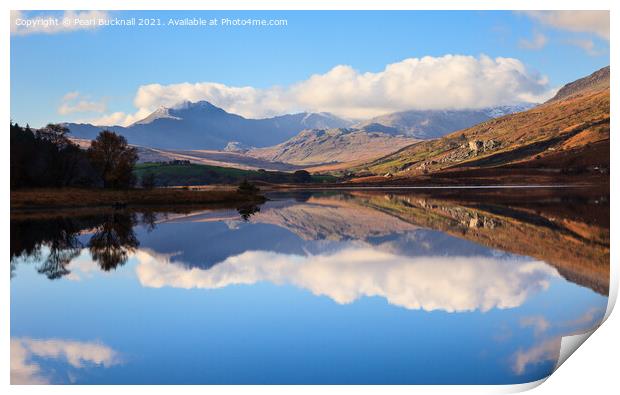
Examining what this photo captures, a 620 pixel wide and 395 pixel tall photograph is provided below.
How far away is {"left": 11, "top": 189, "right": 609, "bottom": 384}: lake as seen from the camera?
9.96 meters

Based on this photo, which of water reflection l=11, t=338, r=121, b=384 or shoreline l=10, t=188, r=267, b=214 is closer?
water reflection l=11, t=338, r=121, b=384

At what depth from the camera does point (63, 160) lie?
28.1m

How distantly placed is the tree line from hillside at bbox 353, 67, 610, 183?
8472cm

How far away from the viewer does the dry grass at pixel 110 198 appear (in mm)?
26183

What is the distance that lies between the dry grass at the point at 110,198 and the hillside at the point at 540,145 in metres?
70.3

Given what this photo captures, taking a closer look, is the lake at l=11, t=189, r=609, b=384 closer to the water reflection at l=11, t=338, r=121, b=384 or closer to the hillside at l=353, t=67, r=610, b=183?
the water reflection at l=11, t=338, r=121, b=384

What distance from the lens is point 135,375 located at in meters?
9.73

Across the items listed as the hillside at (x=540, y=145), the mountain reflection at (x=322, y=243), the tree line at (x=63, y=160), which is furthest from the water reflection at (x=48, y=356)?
the hillside at (x=540, y=145)

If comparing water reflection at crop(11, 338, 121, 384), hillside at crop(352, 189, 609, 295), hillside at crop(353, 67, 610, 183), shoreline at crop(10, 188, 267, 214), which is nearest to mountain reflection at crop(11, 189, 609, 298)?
hillside at crop(352, 189, 609, 295)

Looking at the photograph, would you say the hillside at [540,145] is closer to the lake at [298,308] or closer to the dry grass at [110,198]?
the dry grass at [110,198]

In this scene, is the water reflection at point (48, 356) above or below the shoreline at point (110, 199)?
below

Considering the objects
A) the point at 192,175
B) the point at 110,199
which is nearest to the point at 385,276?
the point at 110,199
